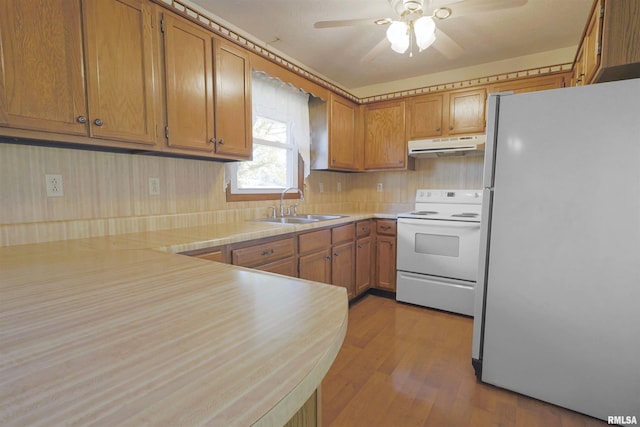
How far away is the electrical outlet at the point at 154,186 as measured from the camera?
1.87 m

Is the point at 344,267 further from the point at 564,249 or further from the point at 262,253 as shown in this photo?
the point at 564,249

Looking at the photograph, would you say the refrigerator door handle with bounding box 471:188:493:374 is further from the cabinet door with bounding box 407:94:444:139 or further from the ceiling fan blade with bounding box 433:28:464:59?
the cabinet door with bounding box 407:94:444:139

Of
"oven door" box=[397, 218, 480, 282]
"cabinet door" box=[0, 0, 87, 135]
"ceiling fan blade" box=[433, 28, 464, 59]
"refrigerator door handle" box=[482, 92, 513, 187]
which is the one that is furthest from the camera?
"oven door" box=[397, 218, 480, 282]

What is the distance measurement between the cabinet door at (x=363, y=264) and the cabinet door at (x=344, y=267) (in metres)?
0.09

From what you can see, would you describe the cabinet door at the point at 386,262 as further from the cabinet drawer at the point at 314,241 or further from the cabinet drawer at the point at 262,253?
the cabinet drawer at the point at 262,253

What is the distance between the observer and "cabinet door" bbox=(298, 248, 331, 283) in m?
2.22

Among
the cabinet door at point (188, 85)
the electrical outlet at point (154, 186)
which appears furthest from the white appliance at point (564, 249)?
the electrical outlet at point (154, 186)

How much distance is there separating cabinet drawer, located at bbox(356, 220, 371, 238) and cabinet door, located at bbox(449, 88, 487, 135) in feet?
4.05

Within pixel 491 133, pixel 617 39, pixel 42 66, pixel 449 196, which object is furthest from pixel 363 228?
pixel 42 66

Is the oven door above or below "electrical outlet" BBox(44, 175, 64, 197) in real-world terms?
below

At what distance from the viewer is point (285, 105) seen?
110 inches

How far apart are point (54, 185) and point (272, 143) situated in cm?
164

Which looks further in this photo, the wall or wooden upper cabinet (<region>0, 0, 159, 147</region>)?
the wall

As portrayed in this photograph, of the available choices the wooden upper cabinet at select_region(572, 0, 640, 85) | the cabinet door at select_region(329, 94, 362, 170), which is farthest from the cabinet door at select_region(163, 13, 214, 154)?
the wooden upper cabinet at select_region(572, 0, 640, 85)
